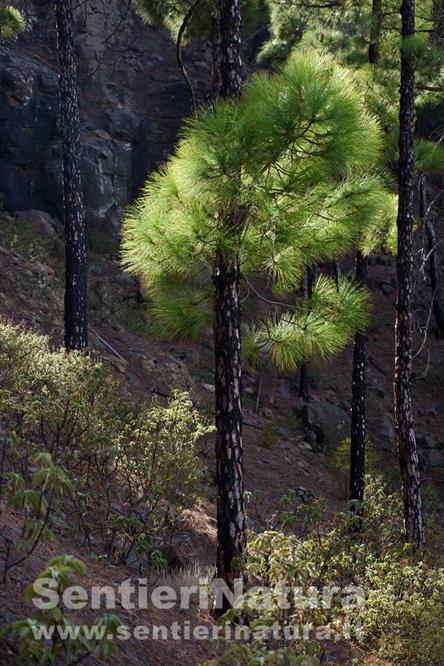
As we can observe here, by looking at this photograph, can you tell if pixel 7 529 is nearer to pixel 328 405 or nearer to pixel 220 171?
pixel 220 171

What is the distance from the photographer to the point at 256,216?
592 centimetres

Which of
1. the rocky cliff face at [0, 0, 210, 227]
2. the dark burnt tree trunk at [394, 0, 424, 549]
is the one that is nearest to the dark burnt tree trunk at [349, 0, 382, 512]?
the dark burnt tree trunk at [394, 0, 424, 549]

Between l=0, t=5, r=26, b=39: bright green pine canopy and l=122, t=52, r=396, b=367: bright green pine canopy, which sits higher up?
l=0, t=5, r=26, b=39: bright green pine canopy

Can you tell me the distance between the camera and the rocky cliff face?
1997cm

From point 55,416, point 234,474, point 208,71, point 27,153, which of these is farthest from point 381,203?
Result: point 208,71

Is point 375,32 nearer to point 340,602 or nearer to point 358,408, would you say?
point 358,408

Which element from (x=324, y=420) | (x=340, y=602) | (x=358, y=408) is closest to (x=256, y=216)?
(x=340, y=602)

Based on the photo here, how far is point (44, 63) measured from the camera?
22.6 m

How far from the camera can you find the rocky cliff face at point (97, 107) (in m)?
20.0

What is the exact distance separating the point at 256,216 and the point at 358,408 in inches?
259

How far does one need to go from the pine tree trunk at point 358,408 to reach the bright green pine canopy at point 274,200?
16.4 ft

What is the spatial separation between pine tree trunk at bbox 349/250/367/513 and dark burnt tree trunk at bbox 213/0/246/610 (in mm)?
5401

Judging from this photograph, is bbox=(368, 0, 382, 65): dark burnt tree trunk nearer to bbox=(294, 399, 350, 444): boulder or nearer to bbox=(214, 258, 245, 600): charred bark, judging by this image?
bbox=(214, 258, 245, 600): charred bark

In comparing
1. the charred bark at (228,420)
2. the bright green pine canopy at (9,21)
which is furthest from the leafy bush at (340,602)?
the bright green pine canopy at (9,21)
